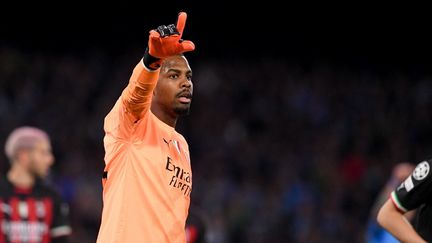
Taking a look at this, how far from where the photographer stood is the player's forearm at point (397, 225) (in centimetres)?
431

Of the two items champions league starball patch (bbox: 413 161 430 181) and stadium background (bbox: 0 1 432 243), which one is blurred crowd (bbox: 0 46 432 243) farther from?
champions league starball patch (bbox: 413 161 430 181)

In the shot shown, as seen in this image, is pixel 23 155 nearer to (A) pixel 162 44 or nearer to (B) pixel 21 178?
(B) pixel 21 178

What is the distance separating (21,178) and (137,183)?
2964 mm

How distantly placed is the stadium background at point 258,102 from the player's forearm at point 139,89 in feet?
17.4

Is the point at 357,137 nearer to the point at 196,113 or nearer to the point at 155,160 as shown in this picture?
the point at 196,113

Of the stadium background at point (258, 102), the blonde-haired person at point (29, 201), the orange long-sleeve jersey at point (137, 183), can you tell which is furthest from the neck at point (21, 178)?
the orange long-sleeve jersey at point (137, 183)

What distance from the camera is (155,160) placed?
382 centimetres

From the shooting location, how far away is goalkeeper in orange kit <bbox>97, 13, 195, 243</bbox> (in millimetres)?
3580

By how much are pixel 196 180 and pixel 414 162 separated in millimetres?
3334

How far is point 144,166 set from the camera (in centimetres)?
377

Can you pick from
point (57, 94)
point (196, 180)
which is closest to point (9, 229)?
point (196, 180)

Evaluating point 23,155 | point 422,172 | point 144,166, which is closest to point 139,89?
point 144,166

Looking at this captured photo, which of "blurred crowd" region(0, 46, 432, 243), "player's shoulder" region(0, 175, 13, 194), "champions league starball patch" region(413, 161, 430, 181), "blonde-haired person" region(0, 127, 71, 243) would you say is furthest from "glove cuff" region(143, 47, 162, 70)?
"blurred crowd" region(0, 46, 432, 243)

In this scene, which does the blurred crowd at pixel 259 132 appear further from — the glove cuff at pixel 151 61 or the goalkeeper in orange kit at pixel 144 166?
the glove cuff at pixel 151 61
